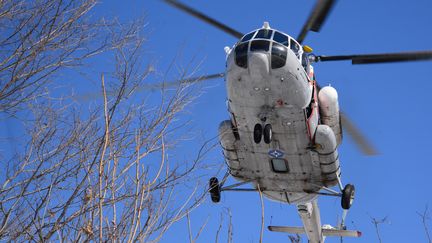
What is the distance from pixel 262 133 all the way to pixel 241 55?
1.98m

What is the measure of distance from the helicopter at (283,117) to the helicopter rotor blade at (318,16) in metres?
0.02

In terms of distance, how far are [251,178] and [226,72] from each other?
3.45m

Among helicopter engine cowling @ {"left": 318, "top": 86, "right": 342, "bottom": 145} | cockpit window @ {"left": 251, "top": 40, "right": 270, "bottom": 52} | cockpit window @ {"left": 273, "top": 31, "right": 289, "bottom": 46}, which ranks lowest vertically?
helicopter engine cowling @ {"left": 318, "top": 86, "right": 342, "bottom": 145}

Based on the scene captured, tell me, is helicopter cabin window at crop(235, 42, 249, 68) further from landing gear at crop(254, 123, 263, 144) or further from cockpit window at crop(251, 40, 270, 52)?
landing gear at crop(254, 123, 263, 144)

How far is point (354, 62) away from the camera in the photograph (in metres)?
13.1

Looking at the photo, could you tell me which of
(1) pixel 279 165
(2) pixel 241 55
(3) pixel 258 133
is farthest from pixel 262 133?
(2) pixel 241 55

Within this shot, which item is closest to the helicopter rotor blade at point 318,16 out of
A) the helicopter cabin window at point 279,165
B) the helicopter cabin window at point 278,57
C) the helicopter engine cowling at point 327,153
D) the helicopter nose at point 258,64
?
the helicopter cabin window at point 278,57

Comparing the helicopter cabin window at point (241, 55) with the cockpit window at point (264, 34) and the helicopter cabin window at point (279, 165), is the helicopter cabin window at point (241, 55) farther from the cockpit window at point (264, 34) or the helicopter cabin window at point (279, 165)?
the helicopter cabin window at point (279, 165)

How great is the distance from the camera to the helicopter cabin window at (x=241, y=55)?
11836 mm

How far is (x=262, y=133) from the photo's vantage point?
12734 mm

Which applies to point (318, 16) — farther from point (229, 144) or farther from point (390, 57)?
point (229, 144)

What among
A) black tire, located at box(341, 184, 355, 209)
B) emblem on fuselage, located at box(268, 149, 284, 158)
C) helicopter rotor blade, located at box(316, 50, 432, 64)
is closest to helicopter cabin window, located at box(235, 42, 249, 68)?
emblem on fuselage, located at box(268, 149, 284, 158)

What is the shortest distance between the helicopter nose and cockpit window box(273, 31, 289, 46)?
693 millimetres

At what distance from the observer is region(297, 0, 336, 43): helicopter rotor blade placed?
11.5 metres
